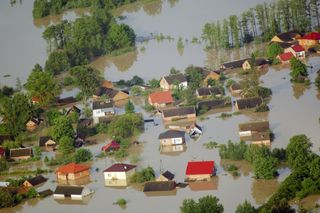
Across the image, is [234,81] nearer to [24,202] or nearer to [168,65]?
[168,65]

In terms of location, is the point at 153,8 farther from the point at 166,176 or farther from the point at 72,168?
the point at 166,176

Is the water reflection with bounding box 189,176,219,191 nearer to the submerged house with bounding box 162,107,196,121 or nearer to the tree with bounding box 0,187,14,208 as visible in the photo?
the tree with bounding box 0,187,14,208

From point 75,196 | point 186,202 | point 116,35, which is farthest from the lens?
point 116,35

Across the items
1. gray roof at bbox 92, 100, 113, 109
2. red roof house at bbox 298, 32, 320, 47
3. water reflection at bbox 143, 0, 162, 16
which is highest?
water reflection at bbox 143, 0, 162, 16

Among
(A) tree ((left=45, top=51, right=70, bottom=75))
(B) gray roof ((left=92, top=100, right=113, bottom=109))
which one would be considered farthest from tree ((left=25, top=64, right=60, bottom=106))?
(A) tree ((left=45, top=51, right=70, bottom=75))

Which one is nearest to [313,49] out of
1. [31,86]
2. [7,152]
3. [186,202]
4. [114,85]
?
[114,85]

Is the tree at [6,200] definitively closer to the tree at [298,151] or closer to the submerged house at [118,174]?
the submerged house at [118,174]
